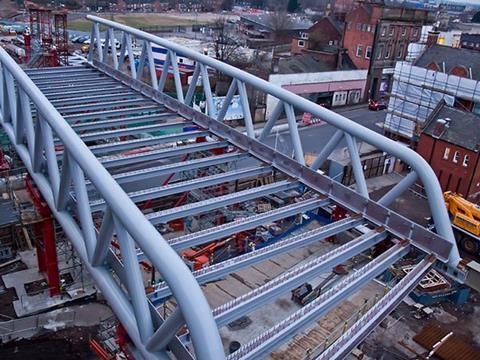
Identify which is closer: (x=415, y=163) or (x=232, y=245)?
(x=415, y=163)

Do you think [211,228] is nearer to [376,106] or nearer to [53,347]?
[53,347]

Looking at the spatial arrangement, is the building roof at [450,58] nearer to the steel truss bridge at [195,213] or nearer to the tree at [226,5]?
the steel truss bridge at [195,213]

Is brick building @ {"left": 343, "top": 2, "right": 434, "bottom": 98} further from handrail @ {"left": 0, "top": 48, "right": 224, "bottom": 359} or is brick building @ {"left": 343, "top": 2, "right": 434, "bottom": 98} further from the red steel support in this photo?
handrail @ {"left": 0, "top": 48, "right": 224, "bottom": 359}

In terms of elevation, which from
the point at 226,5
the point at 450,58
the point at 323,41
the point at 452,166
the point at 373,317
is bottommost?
the point at 452,166

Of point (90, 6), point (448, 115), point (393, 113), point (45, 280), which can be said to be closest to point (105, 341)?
point (45, 280)

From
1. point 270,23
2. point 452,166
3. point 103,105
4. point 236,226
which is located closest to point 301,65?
point 452,166

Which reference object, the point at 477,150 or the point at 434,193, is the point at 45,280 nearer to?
the point at 434,193

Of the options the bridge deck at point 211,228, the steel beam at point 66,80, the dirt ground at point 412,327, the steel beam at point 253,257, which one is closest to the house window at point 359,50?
the dirt ground at point 412,327
